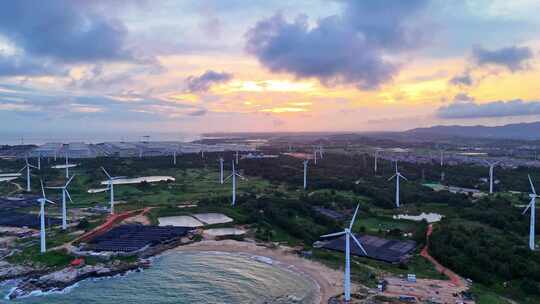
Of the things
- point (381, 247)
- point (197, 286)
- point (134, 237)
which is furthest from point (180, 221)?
point (381, 247)

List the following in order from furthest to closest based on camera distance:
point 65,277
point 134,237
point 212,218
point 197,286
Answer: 1. point 212,218
2. point 134,237
3. point 65,277
4. point 197,286

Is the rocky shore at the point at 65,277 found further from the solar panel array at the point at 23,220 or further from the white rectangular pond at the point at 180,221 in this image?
the solar panel array at the point at 23,220

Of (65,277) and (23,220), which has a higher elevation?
(23,220)

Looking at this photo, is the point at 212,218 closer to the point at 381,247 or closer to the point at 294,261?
the point at 294,261

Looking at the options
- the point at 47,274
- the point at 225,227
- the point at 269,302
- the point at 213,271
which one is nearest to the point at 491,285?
the point at 269,302

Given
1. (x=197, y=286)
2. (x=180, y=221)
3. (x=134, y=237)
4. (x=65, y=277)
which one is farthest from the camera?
(x=180, y=221)
